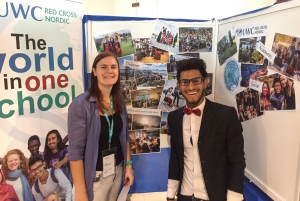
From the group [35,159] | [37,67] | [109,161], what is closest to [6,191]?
[35,159]

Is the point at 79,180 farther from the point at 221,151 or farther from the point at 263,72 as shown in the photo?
the point at 263,72

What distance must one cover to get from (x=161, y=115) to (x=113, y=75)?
0.74 m

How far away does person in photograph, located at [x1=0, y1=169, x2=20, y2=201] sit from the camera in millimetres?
1552

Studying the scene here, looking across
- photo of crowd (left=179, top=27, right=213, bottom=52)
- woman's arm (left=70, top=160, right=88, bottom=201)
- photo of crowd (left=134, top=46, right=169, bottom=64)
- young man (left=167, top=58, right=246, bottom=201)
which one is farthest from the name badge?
photo of crowd (left=179, top=27, right=213, bottom=52)

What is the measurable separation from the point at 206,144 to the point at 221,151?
0.10 metres

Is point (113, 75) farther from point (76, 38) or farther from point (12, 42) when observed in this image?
point (12, 42)

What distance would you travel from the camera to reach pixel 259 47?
59.4 inches

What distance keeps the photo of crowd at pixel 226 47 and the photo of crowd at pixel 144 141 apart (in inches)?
30.6

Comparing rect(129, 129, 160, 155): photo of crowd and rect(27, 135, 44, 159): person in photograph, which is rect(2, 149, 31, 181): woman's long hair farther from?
rect(129, 129, 160, 155): photo of crowd

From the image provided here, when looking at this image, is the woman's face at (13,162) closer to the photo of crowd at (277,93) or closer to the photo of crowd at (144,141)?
the photo of crowd at (144,141)

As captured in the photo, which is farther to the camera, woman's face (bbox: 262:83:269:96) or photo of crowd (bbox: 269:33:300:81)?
woman's face (bbox: 262:83:269:96)

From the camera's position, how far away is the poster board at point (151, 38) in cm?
186

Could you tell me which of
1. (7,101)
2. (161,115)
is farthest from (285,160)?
(7,101)

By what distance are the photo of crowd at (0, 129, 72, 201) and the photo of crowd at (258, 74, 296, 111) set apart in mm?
1331
